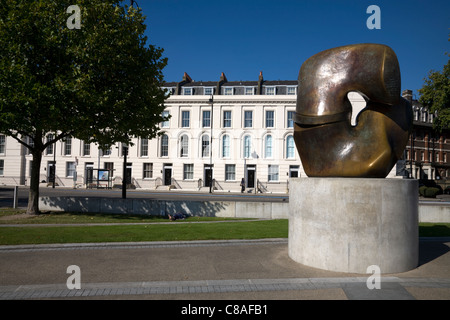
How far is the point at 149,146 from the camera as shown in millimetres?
40312

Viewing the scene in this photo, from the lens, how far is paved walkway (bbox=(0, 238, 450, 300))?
188 inches

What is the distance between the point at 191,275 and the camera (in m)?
5.67

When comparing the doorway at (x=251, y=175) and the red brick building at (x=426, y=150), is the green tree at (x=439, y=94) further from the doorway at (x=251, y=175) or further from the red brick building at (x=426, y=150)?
the red brick building at (x=426, y=150)

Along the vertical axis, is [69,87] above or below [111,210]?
above

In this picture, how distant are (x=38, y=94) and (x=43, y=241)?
5436 mm

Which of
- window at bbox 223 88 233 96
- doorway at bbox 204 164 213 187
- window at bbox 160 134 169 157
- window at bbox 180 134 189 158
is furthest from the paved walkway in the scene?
window at bbox 223 88 233 96

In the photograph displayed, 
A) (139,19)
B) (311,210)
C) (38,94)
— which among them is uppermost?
(139,19)

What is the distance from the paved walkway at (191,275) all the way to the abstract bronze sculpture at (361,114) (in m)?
2.33

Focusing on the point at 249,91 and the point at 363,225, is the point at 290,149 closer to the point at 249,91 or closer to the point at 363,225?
the point at 249,91

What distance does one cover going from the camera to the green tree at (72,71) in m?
11.0

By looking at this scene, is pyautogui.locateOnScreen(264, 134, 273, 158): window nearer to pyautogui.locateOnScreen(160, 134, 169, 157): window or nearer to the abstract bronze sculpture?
pyautogui.locateOnScreen(160, 134, 169, 157): window

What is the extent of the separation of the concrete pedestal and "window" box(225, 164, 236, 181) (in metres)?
32.7

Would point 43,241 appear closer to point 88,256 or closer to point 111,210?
point 88,256

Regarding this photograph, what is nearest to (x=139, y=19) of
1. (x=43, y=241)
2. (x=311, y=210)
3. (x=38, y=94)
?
(x=38, y=94)
